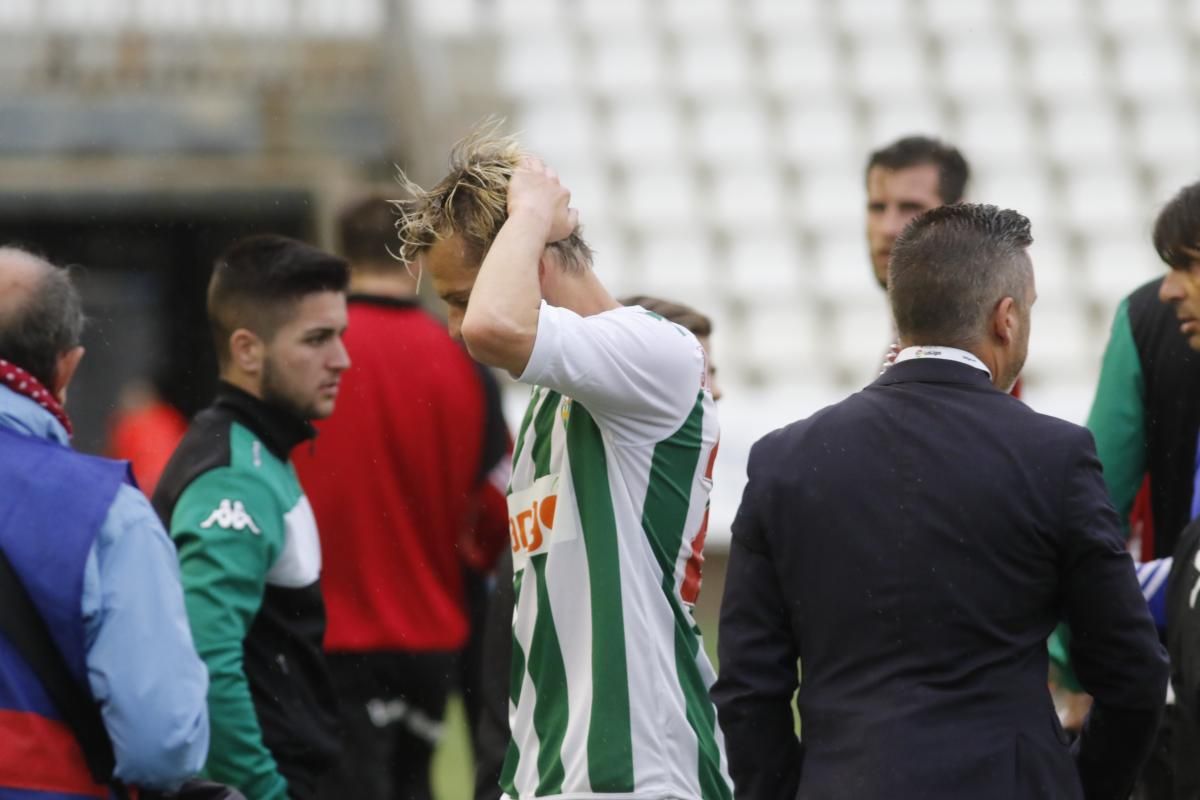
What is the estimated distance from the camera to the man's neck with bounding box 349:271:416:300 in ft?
19.4

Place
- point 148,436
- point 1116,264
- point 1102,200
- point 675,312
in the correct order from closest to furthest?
point 675,312 → point 148,436 → point 1116,264 → point 1102,200

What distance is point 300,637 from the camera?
436 centimetres

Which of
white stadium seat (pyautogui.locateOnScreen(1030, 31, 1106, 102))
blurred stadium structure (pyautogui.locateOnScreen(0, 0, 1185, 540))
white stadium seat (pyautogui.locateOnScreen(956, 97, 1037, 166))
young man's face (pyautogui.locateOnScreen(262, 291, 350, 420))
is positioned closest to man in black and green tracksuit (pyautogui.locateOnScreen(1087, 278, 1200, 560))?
young man's face (pyautogui.locateOnScreen(262, 291, 350, 420))

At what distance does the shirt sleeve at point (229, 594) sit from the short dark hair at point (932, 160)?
7.61ft

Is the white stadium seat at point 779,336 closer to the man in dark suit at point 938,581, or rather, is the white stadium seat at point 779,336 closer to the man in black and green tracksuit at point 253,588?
the man in black and green tracksuit at point 253,588

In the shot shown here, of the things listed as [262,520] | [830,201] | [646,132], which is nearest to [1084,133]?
[830,201]

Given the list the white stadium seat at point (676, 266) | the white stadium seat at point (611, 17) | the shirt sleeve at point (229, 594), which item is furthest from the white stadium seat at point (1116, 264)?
the shirt sleeve at point (229, 594)

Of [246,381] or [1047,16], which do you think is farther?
[1047,16]

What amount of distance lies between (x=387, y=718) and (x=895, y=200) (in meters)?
2.30

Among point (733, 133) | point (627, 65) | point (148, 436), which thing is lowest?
point (148, 436)

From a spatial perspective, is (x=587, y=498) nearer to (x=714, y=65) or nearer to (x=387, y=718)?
(x=387, y=718)

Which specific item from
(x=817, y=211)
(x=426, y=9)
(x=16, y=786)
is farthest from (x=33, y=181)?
(x=16, y=786)

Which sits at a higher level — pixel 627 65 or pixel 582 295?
pixel 627 65

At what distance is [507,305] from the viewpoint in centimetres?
309
